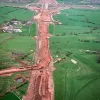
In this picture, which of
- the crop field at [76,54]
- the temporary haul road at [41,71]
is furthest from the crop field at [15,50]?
the crop field at [76,54]

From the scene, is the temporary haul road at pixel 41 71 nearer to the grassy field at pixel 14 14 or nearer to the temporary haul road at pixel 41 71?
the temporary haul road at pixel 41 71

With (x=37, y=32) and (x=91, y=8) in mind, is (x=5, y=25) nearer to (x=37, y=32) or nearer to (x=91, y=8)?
(x=37, y=32)

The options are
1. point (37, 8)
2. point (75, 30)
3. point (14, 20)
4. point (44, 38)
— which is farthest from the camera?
point (37, 8)

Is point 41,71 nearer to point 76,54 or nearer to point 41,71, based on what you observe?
point 41,71

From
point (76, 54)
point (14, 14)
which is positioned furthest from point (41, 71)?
point (14, 14)

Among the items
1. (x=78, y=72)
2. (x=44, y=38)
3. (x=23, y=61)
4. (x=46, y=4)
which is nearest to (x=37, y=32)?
(x=44, y=38)

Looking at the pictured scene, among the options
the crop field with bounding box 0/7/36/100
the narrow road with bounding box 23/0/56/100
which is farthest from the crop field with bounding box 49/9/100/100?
the crop field with bounding box 0/7/36/100

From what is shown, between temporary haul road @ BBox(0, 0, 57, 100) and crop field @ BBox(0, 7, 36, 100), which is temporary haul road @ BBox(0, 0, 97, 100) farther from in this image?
crop field @ BBox(0, 7, 36, 100)
